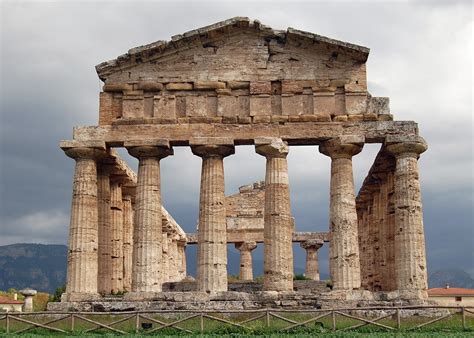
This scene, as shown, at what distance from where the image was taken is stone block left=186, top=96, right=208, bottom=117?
35.8 meters

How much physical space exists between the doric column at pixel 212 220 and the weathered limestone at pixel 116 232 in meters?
7.03

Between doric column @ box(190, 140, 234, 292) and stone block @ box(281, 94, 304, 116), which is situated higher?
stone block @ box(281, 94, 304, 116)

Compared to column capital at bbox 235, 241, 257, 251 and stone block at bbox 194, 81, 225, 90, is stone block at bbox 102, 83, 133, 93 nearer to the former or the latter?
stone block at bbox 194, 81, 225, 90

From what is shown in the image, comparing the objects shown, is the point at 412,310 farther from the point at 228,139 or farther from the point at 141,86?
the point at 141,86

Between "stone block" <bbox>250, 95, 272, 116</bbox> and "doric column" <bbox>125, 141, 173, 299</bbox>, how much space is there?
4.22 m

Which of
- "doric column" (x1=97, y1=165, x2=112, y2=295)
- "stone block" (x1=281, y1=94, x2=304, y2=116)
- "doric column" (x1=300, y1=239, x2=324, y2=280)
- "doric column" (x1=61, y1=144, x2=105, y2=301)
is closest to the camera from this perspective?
"doric column" (x1=61, y1=144, x2=105, y2=301)

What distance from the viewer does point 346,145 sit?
34.7 m

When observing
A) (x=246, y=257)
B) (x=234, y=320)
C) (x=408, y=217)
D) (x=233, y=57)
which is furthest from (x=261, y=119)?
(x=246, y=257)

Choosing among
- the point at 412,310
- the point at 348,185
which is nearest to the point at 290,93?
the point at 348,185

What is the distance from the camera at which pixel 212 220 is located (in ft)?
114

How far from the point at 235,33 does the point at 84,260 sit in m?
12.4

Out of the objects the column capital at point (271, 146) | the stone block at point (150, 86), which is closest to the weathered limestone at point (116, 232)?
the stone block at point (150, 86)

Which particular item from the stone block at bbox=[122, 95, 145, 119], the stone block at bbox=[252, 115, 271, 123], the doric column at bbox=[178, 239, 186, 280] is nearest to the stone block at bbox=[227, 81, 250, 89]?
the stone block at bbox=[252, 115, 271, 123]

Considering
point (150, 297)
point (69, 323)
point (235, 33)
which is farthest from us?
point (235, 33)
